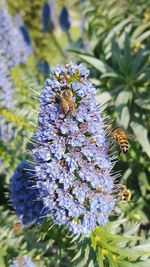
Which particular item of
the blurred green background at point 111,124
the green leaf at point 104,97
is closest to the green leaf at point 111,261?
the blurred green background at point 111,124

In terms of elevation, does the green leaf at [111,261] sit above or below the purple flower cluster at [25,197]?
below

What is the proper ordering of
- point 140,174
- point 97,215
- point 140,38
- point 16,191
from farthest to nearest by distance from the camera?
1. point 140,38
2. point 140,174
3. point 16,191
4. point 97,215

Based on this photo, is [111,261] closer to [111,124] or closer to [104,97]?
[111,124]

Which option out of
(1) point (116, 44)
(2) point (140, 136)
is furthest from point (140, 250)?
(1) point (116, 44)

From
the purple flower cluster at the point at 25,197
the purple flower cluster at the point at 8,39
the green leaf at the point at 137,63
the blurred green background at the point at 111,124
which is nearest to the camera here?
the purple flower cluster at the point at 25,197

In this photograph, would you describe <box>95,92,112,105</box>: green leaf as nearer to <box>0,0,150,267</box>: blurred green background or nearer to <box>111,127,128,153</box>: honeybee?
<box>0,0,150,267</box>: blurred green background

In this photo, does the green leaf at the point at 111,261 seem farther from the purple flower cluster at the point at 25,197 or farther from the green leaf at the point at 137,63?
the green leaf at the point at 137,63

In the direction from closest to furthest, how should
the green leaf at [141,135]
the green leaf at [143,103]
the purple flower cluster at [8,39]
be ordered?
the green leaf at [141,135] < the green leaf at [143,103] < the purple flower cluster at [8,39]

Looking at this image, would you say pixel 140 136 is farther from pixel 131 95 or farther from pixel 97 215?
pixel 97 215

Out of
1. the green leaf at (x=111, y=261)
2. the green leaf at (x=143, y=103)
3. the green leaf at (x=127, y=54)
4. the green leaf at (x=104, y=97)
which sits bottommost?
the green leaf at (x=111, y=261)
